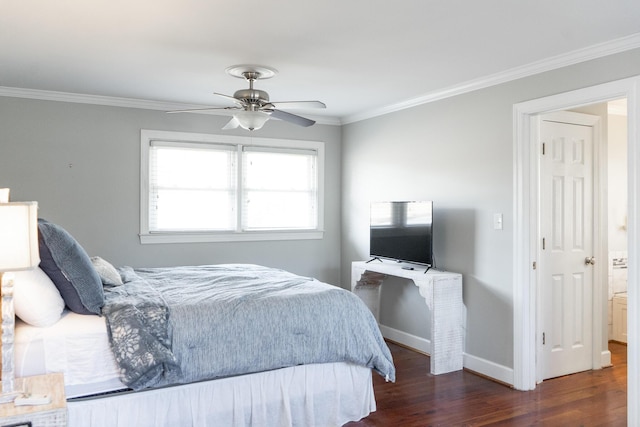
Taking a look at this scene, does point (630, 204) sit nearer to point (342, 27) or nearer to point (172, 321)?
point (342, 27)

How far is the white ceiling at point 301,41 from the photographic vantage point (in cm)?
273

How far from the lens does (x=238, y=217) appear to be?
561cm

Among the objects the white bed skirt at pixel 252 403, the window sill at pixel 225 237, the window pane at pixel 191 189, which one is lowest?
the white bed skirt at pixel 252 403

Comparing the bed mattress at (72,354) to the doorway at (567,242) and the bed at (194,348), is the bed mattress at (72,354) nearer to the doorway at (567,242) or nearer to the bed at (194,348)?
the bed at (194,348)

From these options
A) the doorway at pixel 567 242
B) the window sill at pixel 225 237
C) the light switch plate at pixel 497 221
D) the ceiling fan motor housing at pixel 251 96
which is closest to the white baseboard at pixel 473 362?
the doorway at pixel 567 242

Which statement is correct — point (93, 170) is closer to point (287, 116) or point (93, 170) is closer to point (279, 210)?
point (279, 210)

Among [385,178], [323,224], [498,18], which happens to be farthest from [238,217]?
[498,18]

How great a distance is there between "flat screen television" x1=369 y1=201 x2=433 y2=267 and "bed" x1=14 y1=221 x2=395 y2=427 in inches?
54.7

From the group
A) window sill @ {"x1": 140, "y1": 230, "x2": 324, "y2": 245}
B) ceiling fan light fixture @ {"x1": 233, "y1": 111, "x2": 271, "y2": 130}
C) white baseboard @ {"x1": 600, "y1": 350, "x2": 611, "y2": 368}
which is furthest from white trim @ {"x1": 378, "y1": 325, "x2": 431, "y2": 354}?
ceiling fan light fixture @ {"x1": 233, "y1": 111, "x2": 271, "y2": 130}

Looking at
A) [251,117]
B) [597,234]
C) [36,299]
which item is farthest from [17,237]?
[597,234]

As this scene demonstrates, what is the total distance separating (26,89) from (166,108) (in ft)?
4.07

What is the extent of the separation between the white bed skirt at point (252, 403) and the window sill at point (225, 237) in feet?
8.95

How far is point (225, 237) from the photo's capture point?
554 cm

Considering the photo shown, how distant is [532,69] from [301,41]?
176 cm
